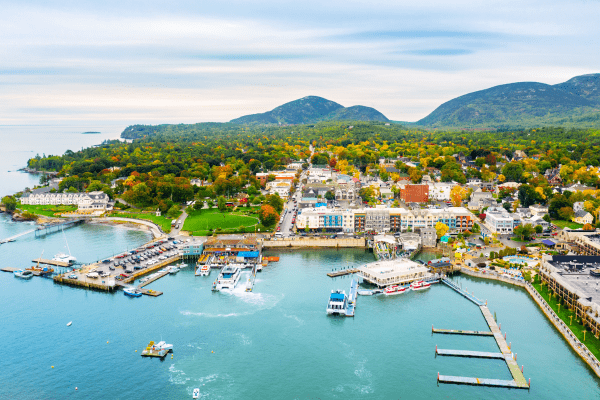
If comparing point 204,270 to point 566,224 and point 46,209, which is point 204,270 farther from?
point 566,224

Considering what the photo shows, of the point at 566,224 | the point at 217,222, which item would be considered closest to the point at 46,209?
the point at 217,222


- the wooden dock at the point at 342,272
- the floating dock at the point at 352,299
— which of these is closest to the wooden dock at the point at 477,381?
the floating dock at the point at 352,299

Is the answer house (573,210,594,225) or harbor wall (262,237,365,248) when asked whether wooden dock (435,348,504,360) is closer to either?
harbor wall (262,237,365,248)

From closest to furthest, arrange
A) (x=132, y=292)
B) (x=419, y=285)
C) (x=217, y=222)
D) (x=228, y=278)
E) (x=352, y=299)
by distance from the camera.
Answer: (x=352, y=299) → (x=132, y=292) → (x=419, y=285) → (x=228, y=278) → (x=217, y=222)

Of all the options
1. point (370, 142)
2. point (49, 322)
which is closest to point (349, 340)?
point (49, 322)

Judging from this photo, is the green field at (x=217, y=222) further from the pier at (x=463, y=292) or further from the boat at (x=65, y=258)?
the pier at (x=463, y=292)

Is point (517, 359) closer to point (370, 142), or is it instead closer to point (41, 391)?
point (41, 391)
